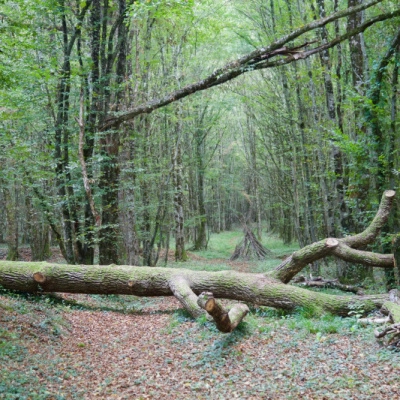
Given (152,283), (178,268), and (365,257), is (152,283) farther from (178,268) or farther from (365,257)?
(365,257)

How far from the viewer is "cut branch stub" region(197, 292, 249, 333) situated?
208 inches

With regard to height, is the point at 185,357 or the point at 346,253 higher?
the point at 346,253

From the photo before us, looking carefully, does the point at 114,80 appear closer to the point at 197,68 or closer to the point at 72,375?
the point at 72,375

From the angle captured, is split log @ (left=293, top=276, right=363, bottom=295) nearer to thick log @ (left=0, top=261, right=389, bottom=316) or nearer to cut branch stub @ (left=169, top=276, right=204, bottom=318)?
thick log @ (left=0, top=261, right=389, bottom=316)

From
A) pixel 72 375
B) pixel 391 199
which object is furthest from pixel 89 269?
pixel 391 199

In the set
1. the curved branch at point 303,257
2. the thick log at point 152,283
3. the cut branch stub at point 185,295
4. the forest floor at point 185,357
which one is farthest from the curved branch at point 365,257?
the cut branch stub at point 185,295

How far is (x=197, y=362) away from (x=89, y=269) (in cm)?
402

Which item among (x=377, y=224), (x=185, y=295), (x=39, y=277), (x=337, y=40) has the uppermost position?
(x=337, y=40)

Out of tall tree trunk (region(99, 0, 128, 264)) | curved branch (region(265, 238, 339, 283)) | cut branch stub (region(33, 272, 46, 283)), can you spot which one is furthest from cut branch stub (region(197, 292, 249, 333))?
tall tree trunk (region(99, 0, 128, 264))

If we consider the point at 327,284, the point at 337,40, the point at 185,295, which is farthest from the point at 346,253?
the point at 337,40

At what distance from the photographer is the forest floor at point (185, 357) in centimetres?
440

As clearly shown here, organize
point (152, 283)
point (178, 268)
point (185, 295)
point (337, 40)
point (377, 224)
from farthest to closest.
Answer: point (178, 268) → point (152, 283) → point (377, 224) → point (185, 295) → point (337, 40)

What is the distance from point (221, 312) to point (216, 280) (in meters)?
2.58

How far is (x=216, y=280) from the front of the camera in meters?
8.07
